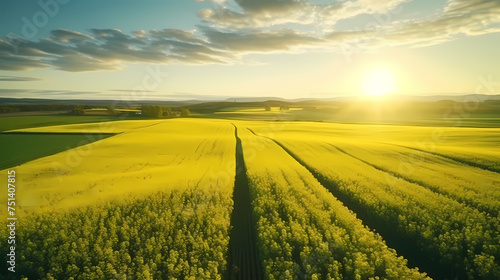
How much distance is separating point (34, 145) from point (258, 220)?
1498 inches

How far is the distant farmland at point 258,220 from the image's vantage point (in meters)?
12.6

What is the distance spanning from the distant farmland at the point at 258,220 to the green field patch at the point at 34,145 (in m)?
5.16

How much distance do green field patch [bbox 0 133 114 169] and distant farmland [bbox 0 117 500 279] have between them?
5155 millimetres

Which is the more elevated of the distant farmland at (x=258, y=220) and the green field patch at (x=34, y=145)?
the green field patch at (x=34, y=145)

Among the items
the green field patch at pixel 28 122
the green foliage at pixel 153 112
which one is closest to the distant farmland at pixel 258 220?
the green field patch at pixel 28 122

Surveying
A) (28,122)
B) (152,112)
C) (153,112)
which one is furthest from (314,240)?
(152,112)

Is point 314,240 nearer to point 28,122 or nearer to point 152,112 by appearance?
point 28,122

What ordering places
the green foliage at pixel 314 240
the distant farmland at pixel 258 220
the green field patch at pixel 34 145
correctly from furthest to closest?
1. the green field patch at pixel 34 145
2. the distant farmland at pixel 258 220
3. the green foliage at pixel 314 240

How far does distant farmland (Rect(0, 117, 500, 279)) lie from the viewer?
496 inches

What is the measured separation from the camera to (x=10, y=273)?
12227mm

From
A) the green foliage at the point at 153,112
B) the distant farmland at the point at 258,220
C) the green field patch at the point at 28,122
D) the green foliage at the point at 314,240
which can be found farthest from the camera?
the green foliage at the point at 153,112

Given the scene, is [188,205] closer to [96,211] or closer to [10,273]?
[96,211]

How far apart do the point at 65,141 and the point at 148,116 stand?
57063mm

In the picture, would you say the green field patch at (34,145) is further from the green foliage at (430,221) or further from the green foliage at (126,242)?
the green foliage at (430,221)
